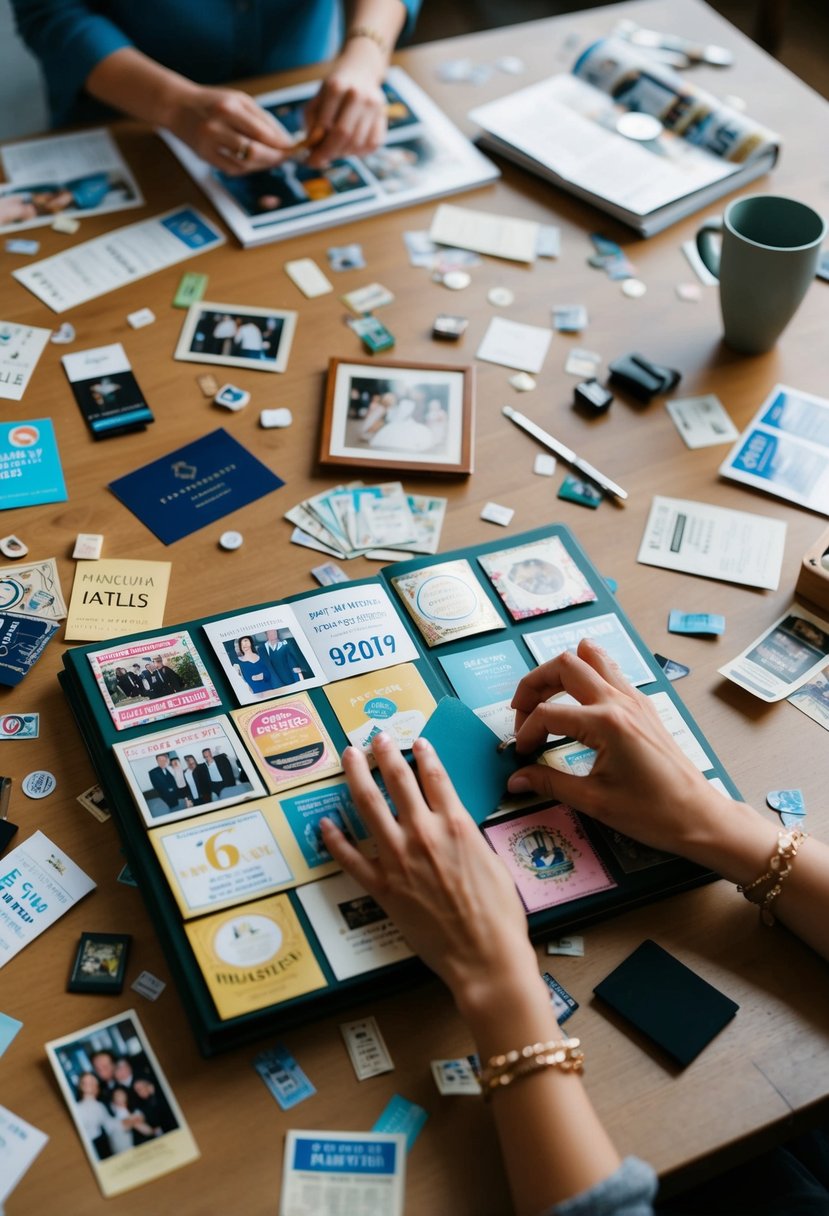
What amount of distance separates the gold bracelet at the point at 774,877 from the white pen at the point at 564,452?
479mm

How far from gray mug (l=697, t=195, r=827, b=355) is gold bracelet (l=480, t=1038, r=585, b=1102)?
953mm

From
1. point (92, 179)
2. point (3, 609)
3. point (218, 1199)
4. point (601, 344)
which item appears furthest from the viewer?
point (92, 179)

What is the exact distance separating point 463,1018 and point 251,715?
1.08ft

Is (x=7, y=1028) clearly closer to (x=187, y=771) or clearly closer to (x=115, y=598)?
(x=187, y=771)

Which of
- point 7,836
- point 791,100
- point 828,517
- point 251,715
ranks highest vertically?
point 791,100

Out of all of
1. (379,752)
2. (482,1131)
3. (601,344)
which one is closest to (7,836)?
(379,752)

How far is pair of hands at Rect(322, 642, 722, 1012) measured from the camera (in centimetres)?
89

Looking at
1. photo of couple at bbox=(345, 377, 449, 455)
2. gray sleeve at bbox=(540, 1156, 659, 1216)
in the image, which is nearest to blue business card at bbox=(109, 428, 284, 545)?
photo of couple at bbox=(345, 377, 449, 455)

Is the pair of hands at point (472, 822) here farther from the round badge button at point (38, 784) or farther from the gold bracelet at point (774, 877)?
the round badge button at point (38, 784)

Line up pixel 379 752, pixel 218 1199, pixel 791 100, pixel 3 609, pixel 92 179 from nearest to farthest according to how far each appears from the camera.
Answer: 1. pixel 218 1199
2. pixel 379 752
3. pixel 3 609
4. pixel 92 179
5. pixel 791 100

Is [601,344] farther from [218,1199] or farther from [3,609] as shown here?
[218,1199]

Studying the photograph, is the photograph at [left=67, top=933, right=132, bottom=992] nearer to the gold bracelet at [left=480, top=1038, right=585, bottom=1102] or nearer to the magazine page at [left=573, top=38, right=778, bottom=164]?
the gold bracelet at [left=480, top=1038, right=585, bottom=1102]

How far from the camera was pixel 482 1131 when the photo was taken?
0.86m

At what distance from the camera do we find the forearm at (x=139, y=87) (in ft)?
5.30
